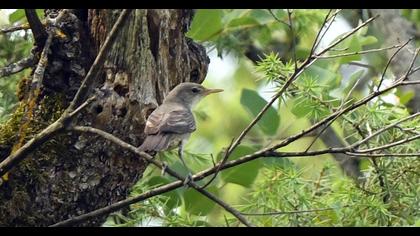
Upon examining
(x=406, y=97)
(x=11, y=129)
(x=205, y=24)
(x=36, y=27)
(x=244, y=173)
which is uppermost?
(x=406, y=97)

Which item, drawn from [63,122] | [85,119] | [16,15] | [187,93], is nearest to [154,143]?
[85,119]

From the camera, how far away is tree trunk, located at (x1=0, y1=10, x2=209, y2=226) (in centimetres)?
267

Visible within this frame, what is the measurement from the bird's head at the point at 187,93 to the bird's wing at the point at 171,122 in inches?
1.7

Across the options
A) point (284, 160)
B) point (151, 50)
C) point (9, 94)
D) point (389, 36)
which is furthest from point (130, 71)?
point (389, 36)

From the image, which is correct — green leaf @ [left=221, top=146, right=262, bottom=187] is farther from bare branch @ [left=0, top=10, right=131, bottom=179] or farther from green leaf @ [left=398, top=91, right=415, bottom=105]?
bare branch @ [left=0, top=10, right=131, bottom=179]

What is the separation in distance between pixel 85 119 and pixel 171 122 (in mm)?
437

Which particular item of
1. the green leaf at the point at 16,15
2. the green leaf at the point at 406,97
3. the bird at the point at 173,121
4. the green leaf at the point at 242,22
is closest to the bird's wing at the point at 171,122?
the bird at the point at 173,121

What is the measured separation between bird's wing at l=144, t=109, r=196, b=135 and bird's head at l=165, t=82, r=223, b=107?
4 centimetres

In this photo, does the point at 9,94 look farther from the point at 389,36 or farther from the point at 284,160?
the point at 389,36

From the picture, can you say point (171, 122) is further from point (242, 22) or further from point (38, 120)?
point (242, 22)

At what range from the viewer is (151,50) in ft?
9.07

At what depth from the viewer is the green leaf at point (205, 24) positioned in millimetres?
4031

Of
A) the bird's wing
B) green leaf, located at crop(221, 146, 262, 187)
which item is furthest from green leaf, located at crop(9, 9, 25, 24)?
green leaf, located at crop(221, 146, 262, 187)

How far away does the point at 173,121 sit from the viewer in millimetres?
3072
